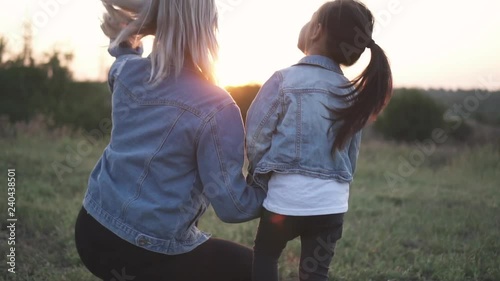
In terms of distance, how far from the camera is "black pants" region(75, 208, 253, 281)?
1.93 m

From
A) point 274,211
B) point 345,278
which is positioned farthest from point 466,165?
point 274,211

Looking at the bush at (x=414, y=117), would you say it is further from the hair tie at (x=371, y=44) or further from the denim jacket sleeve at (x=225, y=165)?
the denim jacket sleeve at (x=225, y=165)

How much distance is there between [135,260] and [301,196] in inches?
27.4

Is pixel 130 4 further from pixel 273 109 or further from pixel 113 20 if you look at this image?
pixel 273 109

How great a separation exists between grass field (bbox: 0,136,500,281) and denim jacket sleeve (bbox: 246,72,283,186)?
185 centimetres

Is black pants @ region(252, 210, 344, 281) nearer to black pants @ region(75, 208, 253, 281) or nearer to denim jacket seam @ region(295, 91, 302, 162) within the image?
black pants @ region(75, 208, 253, 281)

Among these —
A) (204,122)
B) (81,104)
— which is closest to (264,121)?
(204,122)

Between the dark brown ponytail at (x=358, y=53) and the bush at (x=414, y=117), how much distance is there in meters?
14.0

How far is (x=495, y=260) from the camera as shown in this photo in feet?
13.3

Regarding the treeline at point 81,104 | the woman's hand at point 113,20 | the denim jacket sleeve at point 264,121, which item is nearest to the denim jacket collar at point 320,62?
the denim jacket sleeve at point 264,121

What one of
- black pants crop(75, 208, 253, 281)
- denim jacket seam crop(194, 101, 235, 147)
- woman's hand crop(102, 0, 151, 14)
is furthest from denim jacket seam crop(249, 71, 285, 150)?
woman's hand crop(102, 0, 151, 14)

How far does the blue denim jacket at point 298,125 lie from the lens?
207 centimetres

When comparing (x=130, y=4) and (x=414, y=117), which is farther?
(x=414, y=117)

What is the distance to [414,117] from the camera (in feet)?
51.1
